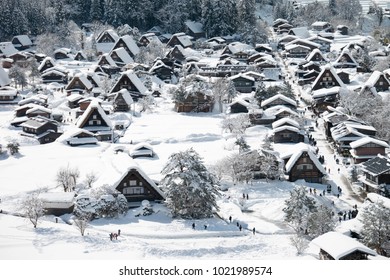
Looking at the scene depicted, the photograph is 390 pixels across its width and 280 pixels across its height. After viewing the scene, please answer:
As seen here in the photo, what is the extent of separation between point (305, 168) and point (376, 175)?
144 inches

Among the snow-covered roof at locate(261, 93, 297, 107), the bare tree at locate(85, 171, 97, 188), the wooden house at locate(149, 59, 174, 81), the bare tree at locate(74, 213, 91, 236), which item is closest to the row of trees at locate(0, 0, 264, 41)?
the wooden house at locate(149, 59, 174, 81)

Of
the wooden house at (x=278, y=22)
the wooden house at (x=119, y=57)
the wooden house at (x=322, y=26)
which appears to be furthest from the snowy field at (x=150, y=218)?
the wooden house at (x=278, y=22)

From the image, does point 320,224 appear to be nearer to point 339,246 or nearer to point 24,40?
point 339,246

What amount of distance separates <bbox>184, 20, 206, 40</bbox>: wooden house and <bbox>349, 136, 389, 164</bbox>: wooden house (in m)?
46.6

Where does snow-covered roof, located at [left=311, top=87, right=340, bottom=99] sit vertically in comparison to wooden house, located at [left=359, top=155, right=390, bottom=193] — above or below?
above

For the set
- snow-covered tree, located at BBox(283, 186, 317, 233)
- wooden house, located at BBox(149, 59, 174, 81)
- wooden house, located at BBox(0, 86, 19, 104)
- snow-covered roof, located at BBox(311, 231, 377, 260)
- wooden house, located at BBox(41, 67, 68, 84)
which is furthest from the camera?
wooden house, located at BBox(149, 59, 174, 81)

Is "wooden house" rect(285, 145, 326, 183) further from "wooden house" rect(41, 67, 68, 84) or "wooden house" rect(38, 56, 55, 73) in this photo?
"wooden house" rect(38, 56, 55, 73)

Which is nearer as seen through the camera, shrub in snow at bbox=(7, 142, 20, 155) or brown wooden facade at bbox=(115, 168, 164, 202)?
brown wooden facade at bbox=(115, 168, 164, 202)

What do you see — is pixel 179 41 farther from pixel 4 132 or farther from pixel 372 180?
pixel 372 180

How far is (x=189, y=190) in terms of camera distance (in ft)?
79.0

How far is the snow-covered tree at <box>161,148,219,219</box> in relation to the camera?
2391 centimetres

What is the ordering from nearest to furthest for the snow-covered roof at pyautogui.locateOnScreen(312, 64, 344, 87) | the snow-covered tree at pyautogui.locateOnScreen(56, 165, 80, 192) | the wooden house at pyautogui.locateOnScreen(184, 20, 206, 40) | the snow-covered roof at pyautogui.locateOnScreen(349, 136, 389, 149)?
the snow-covered tree at pyautogui.locateOnScreen(56, 165, 80, 192) → the snow-covered roof at pyautogui.locateOnScreen(349, 136, 389, 149) → the snow-covered roof at pyautogui.locateOnScreen(312, 64, 344, 87) → the wooden house at pyautogui.locateOnScreen(184, 20, 206, 40)

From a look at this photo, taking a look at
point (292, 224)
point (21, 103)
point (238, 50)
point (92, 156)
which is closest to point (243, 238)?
point (292, 224)

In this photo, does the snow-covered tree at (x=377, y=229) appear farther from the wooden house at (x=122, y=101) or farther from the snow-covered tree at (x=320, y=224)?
the wooden house at (x=122, y=101)
